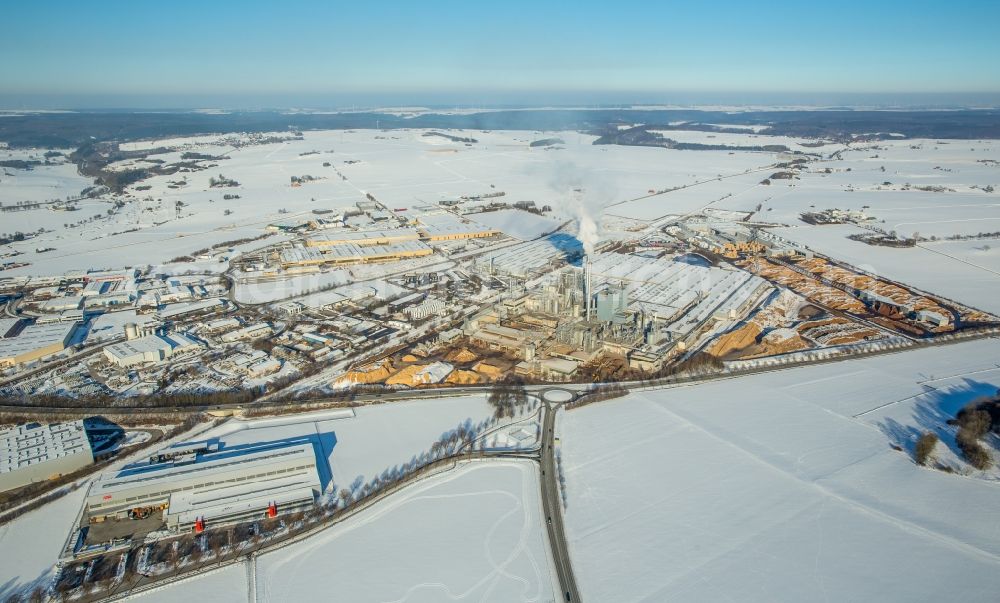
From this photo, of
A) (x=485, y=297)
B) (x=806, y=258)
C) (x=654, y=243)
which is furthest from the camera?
(x=654, y=243)

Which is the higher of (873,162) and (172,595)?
(873,162)

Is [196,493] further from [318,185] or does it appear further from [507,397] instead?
[318,185]

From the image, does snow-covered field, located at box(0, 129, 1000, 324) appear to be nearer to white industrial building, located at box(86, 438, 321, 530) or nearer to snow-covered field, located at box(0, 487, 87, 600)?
white industrial building, located at box(86, 438, 321, 530)

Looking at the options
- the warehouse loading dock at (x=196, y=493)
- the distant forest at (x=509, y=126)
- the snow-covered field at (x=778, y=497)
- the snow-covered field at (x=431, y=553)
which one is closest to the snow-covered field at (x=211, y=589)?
the snow-covered field at (x=431, y=553)

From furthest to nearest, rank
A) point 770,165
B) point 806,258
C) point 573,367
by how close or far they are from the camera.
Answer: point 770,165 → point 806,258 → point 573,367

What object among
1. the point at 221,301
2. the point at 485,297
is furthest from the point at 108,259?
the point at 485,297

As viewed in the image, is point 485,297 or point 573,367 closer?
point 573,367

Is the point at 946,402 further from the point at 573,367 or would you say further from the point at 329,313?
the point at 329,313
